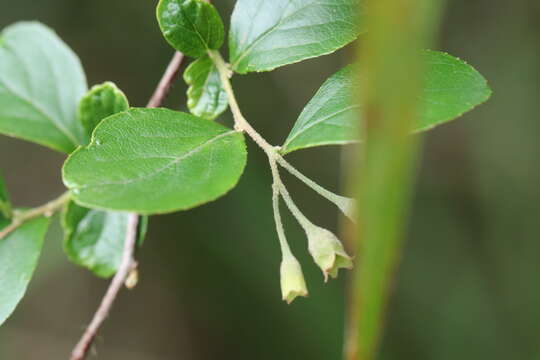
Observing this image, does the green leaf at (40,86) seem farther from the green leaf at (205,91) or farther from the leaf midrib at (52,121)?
the green leaf at (205,91)

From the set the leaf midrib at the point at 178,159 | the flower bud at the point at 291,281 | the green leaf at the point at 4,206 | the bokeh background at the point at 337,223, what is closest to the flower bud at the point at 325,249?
the flower bud at the point at 291,281

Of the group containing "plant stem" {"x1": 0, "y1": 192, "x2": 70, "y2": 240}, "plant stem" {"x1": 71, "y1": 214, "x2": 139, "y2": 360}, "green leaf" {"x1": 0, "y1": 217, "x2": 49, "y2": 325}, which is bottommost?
"plant stem" {"x1": 71, "y1": 214, "x2": 139, "y2": 360}

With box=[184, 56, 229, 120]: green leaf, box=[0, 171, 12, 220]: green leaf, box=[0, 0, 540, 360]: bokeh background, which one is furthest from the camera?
box=[0, 0, 540, 360]: bokeh background

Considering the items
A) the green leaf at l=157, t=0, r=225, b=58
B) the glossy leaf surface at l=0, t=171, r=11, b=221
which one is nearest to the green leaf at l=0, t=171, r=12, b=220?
the glossy leaf surface at l=0, t=171, r=11, b=221

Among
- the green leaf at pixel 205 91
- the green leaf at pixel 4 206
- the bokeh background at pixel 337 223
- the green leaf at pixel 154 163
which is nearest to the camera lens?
the green leaf at pixel 154 163

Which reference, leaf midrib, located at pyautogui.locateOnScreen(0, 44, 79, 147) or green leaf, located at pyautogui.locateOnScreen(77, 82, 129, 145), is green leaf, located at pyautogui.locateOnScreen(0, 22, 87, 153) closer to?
leaf midrib, located at pyautogui.locateOnScreen(0, 44, 79, 147)

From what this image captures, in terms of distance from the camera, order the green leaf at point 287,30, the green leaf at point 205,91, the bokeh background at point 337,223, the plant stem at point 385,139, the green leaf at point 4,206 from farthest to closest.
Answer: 1. the bokeh background at point 337,223
2. the green leaf at point 4,206
3. the green leaf at point 205,91
4. the green leaf at point 287,30
5. the plant stem at point 385,139

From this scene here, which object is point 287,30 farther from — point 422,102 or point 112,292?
point 112,292

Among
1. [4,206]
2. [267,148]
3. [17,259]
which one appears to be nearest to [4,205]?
[4,206]
